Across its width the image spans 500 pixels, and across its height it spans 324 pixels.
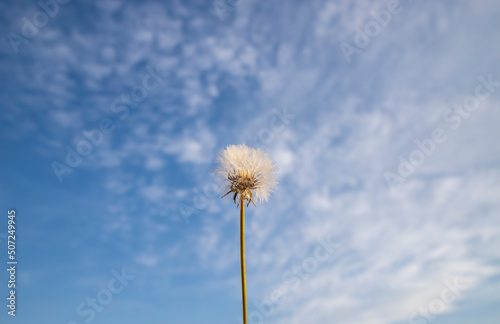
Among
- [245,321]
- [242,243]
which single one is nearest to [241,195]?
[242,243]

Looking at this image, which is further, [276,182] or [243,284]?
[276,182]

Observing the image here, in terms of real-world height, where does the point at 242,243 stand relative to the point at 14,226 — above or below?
below

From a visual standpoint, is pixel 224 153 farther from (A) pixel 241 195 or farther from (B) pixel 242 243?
(B) pixel 242 243

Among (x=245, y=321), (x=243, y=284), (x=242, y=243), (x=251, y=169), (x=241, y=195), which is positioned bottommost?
(x=245, y=321)

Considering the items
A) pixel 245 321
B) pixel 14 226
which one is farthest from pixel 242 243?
pixel 14 226

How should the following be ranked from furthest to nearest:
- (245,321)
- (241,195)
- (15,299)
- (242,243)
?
1. (15,299)
2. (241,195)
3. (242,243)
4. (245,321)

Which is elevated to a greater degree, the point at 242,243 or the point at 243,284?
the point at 242,243

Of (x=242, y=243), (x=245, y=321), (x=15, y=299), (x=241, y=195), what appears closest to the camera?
(x=245, y=321)

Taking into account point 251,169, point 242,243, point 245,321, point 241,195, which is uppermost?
point 251,169

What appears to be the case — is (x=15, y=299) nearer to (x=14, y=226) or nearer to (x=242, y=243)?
(x=14, y=226)
